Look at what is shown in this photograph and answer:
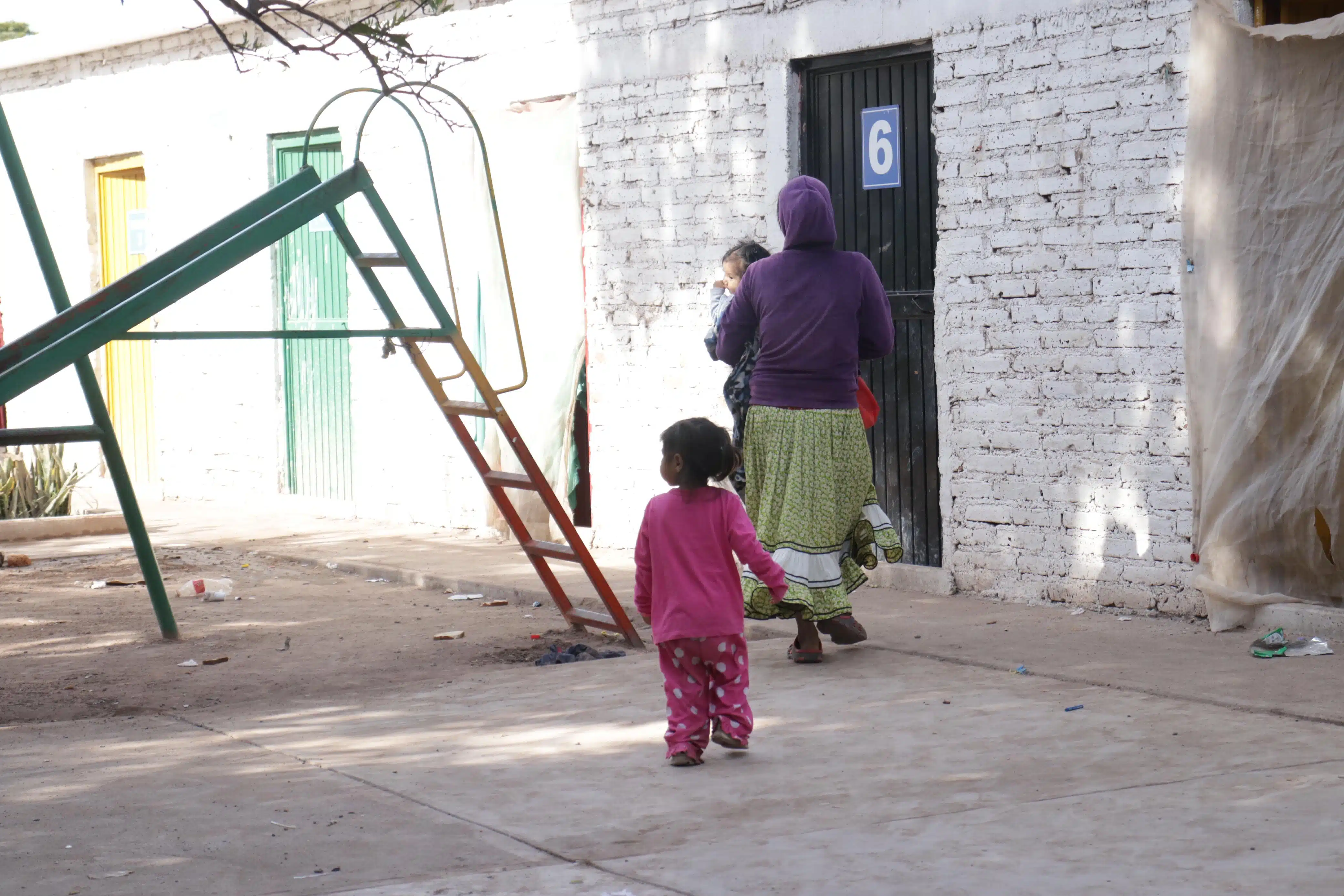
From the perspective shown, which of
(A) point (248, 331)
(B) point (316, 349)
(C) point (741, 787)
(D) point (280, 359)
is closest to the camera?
(C) point (741, 787)

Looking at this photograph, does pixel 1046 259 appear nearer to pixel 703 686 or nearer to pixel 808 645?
pixel 808 645

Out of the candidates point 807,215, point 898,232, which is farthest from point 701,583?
point 898,232

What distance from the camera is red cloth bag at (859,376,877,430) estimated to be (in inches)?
252

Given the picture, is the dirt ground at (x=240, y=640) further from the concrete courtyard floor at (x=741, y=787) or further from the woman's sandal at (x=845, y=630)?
the woman's sandal at (x=845, y=630)

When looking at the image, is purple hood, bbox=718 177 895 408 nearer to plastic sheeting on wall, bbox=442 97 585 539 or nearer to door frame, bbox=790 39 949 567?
door frame, bbox=790 39 949 567

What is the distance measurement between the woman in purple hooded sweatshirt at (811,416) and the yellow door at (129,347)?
8.71m

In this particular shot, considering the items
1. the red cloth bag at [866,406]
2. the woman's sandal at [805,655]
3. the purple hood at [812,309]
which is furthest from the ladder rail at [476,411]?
the red cloth bag at [866,406]

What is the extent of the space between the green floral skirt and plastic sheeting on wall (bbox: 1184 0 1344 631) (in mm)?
1414

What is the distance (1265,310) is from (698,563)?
2785 mm

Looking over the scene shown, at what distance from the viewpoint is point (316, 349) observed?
1212 cm

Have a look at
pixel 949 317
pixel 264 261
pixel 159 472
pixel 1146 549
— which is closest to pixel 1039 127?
pixel 949 317

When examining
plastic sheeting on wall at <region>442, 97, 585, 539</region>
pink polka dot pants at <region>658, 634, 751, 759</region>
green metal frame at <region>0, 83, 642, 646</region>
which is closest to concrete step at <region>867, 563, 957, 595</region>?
green metal frame at <region>0, 83, 642, 646</region>

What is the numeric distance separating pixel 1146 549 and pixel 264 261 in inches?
290

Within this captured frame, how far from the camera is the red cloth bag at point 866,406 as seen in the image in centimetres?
640
